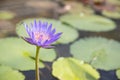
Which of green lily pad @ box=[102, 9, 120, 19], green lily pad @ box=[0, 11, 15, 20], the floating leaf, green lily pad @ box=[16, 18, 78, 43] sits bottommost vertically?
green lily pad @ box=[102, 9, 120, 19]

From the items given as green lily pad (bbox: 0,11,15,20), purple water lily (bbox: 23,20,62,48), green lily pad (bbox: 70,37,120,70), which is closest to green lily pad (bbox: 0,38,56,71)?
green lily pad (bbox: 70,37,120,70)

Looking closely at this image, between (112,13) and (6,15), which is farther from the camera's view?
(112,13)

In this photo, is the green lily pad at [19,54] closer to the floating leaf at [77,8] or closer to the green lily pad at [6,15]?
the green lily pad at [6,15]

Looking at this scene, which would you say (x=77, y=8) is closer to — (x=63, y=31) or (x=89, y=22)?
(x=89, y=22)

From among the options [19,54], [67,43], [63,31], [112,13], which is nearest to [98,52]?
[67,43]

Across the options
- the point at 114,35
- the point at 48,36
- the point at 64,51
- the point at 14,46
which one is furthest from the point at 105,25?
the point at 48,36

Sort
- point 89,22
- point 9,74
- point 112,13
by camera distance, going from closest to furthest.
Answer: point 9,74 < point 89,22 < point 112,13

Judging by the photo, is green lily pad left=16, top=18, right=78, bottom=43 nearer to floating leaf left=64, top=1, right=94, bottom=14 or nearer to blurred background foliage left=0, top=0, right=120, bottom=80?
blurred background foliage left=0, top=0, right=120, bottom=80
